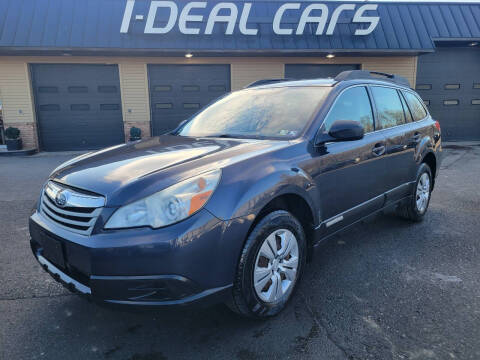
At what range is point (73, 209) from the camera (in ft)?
6.88

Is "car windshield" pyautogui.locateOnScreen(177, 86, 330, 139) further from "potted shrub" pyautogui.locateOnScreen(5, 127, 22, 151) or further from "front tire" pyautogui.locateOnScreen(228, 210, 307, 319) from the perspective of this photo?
"potted shrub" pyautogui.locateOnScreen(5, 127, 22, 151)

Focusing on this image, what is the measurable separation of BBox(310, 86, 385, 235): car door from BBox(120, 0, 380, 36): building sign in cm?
952

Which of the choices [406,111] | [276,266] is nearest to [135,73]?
[406,111]

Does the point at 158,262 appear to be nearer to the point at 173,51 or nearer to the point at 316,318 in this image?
the point at 316,318

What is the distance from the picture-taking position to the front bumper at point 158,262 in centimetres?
185

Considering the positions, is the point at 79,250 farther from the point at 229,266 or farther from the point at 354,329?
the point at 354,329

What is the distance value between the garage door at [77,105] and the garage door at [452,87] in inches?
477

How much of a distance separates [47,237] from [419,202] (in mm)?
4092

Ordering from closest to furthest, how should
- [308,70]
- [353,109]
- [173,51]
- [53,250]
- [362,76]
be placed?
[53,250] < [353,109] < [362,76] < [173,51] < [308,70]

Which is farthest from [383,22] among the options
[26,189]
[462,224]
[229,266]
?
[229,266]

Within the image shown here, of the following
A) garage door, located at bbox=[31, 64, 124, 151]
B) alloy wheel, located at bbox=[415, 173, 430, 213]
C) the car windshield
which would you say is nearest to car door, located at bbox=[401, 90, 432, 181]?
alloy wheel, located at bbox=[415, 173, 430, 213]

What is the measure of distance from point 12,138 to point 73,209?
1205 centimetres

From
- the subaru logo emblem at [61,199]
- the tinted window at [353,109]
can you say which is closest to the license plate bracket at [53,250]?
the subaru logo emblem at [61,199]

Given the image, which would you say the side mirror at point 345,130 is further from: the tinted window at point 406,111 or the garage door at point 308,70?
the garage door at point 308,70
